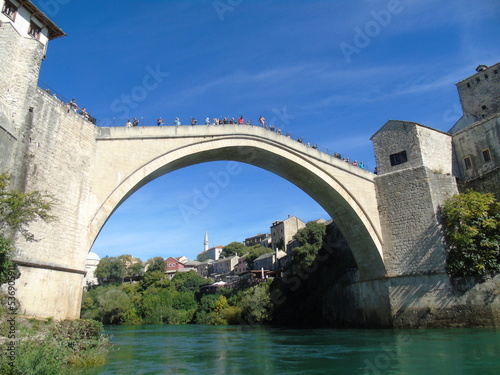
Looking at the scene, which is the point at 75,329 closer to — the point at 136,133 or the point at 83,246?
the point at 83,246

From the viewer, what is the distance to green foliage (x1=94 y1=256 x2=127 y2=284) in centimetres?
6053

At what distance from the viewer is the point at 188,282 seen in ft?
158

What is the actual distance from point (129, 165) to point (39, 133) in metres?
2.78

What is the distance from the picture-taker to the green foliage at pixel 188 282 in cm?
4766

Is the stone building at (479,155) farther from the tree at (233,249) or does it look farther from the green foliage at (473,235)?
the tree at (233,249)

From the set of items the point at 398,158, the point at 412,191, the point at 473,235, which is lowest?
the point at 473,235

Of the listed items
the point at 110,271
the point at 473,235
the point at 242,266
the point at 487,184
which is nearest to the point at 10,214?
the point at 473,235

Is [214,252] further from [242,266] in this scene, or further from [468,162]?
[468,162]

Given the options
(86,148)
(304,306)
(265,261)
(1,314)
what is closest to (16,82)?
(86,148)

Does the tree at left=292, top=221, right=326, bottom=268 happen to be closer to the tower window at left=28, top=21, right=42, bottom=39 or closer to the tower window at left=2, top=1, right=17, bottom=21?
the tower window at left=28, top=21, right=42, bottom=39

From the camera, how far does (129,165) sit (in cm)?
1258

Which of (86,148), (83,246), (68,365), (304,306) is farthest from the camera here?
(304,306)

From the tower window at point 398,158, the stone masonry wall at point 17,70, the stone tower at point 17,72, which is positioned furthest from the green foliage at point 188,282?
the stone masonry wall at point 17,70

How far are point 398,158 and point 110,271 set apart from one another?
52643 millimetres
